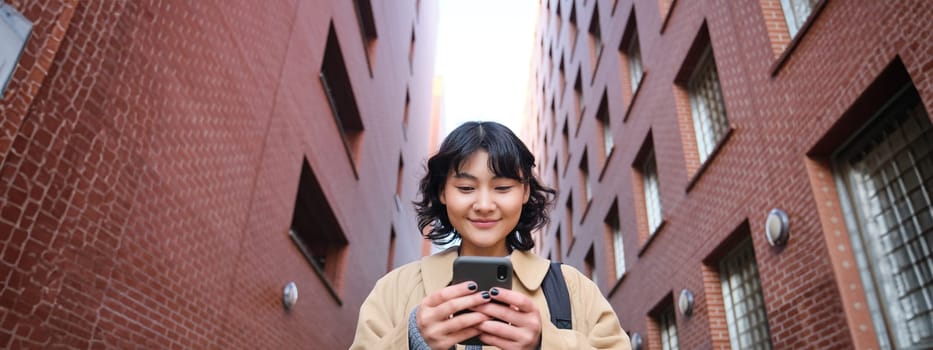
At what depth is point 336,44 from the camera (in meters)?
11.1

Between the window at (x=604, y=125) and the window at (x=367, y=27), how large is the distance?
685 cm

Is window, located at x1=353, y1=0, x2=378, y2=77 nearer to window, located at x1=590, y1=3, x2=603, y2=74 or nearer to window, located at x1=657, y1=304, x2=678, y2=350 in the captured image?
window, located at x1=590, y1=3, x2=603, y2=74

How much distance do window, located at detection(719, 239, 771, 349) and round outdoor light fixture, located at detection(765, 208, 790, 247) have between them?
4.00 feet

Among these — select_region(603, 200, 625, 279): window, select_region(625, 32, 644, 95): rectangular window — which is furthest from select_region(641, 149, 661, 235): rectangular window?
select_region(625, 32, 644, 95): rectangular window

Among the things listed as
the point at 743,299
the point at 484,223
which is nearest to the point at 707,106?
the point at 743,299

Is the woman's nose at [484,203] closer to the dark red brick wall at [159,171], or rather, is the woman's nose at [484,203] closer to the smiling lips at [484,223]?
the smiling lips at [484,223]

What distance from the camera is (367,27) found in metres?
14.4

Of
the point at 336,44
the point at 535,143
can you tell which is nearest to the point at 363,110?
the point at 336,44

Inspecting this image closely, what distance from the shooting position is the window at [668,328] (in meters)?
10.7

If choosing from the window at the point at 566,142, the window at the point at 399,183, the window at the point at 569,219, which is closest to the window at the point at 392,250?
the window at the point at 399,183

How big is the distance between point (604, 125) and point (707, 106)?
785 centimetres

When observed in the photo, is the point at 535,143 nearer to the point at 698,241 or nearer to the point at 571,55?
the point at 571,55

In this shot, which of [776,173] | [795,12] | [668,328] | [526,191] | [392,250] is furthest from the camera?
[392,250]

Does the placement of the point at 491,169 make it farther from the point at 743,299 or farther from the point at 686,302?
the point at 686,302
